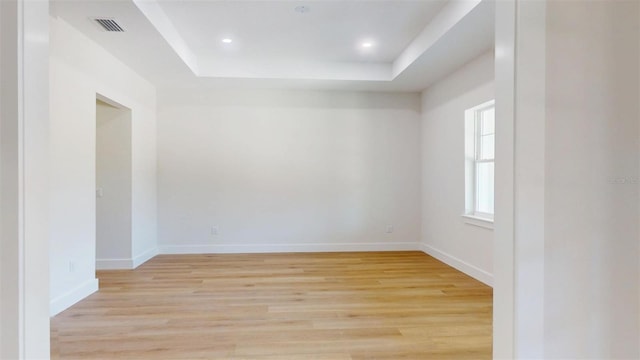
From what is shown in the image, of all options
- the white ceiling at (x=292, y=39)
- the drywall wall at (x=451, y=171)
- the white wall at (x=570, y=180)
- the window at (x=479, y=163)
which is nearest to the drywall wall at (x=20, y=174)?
the white wall at (x=570, y=180)

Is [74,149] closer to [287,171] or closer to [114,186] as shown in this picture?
[114,186]

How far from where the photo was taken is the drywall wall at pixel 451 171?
3.72m

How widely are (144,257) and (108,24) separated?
3.03m

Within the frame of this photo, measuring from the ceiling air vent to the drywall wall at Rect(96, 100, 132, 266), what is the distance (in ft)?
4.60

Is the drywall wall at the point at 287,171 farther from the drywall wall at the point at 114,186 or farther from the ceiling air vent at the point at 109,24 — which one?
the ceiling air vent at the point at 109,24

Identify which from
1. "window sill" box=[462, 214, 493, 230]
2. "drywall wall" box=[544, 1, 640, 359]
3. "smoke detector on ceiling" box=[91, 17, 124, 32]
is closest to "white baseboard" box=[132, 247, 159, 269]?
"smoke detector on ceiling" box=[91, 17, 124, 32]

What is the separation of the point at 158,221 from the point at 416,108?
447cm

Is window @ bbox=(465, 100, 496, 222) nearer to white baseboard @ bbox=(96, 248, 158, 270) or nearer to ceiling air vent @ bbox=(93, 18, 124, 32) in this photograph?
ceiling air vent @ bbox=(93, 18, 124, 32)

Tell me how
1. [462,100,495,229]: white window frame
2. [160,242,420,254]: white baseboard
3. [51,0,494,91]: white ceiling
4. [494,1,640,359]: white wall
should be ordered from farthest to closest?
[160,242,420,254]: white baseboard → [462,100,495,229]: white window frame → [51,0,494,91]: white ceiling → [494,1,640,359]: white wall

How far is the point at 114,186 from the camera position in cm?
425

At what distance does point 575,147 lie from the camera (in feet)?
3.83

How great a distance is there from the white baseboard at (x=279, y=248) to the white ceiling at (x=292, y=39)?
2.47m

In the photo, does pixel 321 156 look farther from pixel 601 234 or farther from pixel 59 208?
pixel 601 234

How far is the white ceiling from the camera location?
2990mm
